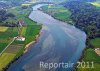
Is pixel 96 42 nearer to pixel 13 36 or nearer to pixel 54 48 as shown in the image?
pixel 54 48

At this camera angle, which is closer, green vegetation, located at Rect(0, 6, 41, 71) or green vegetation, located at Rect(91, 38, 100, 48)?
A: green vegetation, located at Rect(0, 6, 41, 71)

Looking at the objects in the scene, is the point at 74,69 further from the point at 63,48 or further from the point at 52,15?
the point at 52,15

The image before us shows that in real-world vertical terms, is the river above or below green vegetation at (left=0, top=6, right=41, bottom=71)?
below

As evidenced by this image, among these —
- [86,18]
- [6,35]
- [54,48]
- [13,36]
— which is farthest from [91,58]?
[86,18]

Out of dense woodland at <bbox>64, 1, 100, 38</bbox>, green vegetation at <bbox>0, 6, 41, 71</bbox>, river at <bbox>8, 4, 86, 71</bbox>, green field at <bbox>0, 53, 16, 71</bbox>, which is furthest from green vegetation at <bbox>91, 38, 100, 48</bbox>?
green field at <bbox>0, 53, 16, 71</bbox>

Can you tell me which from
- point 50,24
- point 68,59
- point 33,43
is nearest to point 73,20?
Result: point 50,24

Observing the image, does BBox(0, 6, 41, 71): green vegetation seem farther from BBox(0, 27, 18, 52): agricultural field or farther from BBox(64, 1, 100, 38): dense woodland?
BBox(64, 1, 100, 38): dense woodland
